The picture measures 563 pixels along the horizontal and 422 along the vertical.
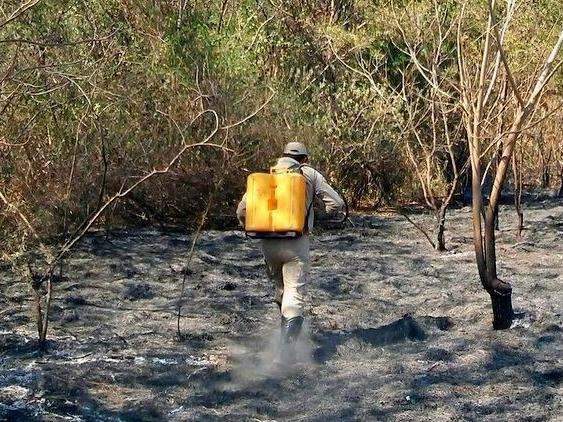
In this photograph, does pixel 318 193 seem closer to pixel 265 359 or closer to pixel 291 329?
pixel 291 329

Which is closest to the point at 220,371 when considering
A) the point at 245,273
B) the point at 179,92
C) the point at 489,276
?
the point at 489,276

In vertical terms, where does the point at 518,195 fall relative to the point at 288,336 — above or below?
above

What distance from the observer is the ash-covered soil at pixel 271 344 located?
5.92 m

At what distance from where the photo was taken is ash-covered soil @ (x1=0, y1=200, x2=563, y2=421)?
5922 millimetres

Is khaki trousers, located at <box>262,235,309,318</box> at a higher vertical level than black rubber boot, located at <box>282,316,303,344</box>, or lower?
higher

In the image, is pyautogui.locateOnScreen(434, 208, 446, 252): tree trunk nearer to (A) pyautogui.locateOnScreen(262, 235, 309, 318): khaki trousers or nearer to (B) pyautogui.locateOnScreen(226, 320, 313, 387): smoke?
(B) pyautogui.locateOnScreen(226, 320, 313, 387): smoke

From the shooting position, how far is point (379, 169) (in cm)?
1756

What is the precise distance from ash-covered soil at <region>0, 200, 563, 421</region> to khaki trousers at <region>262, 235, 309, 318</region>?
42cm

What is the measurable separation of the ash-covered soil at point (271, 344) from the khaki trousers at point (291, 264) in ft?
1.38

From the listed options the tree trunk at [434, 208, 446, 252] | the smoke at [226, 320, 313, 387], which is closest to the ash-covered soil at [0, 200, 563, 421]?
the smoke at [226, 320, 313, 387]

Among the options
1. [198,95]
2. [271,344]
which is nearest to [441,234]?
[198,95]

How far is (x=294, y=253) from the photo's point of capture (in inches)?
267

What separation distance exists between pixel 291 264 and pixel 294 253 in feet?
0.29

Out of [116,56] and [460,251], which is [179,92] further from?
[460,251]
